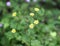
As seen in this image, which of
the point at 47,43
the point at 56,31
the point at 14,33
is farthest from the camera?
the point at 56,31

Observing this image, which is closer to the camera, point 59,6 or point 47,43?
point 47,43

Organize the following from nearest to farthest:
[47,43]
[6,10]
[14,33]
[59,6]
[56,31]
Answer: [14,33], [47,43], [56,31], [6,10], [59,6]

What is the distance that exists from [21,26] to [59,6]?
4.45 ft

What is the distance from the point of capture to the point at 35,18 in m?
2.58

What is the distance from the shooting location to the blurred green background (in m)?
2.51

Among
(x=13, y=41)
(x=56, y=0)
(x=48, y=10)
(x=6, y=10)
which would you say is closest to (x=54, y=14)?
(x=48, y=10)

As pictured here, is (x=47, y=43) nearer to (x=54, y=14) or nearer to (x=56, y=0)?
(x=54, y=14)

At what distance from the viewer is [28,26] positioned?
2.55 metres

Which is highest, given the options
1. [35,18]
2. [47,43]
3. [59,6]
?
[59,6]

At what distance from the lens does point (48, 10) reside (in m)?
3.47

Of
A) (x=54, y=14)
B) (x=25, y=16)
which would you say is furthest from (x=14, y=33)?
(x=54, y=14)

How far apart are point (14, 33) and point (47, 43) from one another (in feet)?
1.58

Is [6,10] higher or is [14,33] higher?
[6,10]

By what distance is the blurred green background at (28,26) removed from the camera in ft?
8.23
